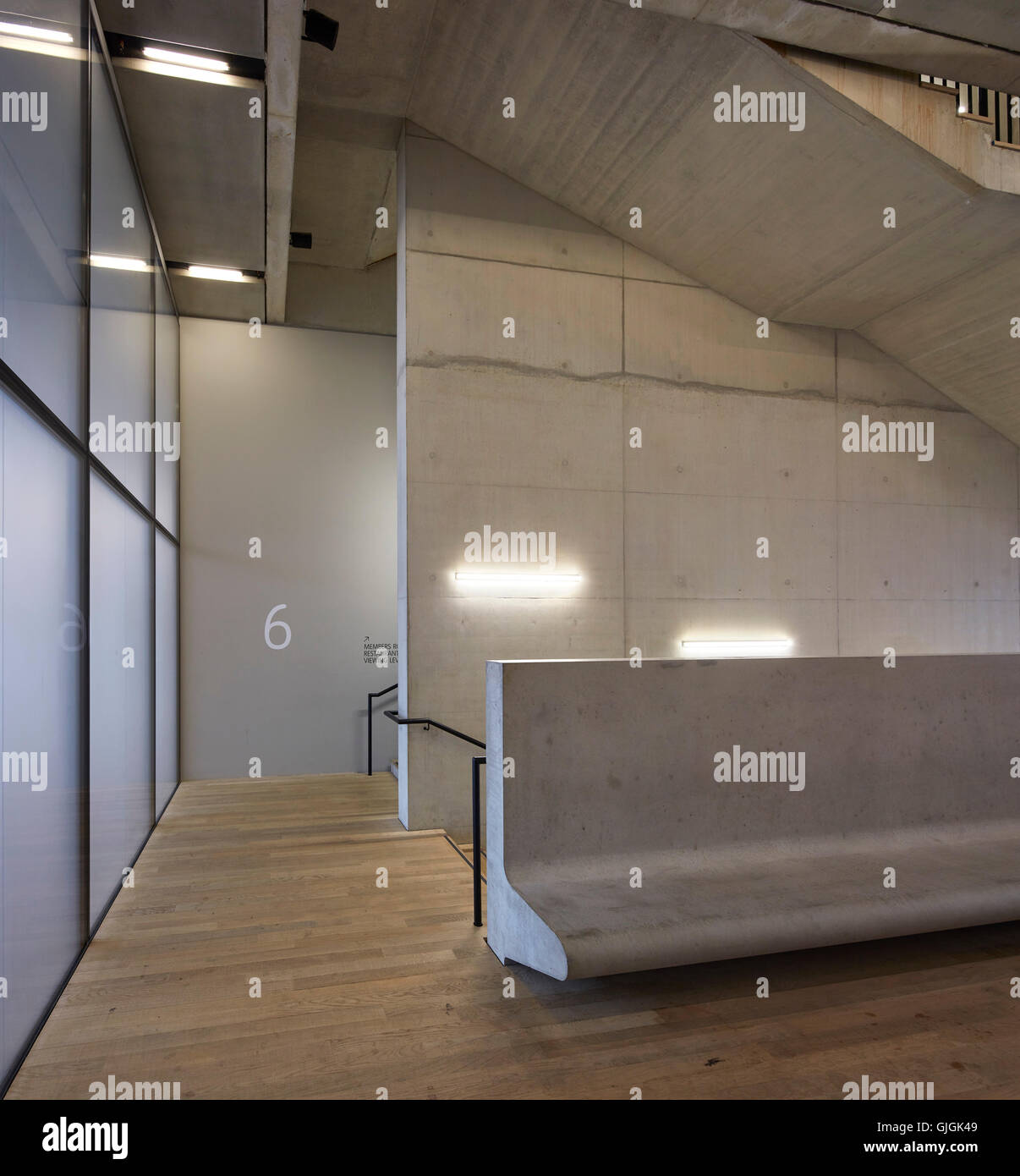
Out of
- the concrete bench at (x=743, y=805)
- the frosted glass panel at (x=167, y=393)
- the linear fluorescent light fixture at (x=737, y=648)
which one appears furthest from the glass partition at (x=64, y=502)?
the linear fluorescent light fixture at (x=737, y=648)

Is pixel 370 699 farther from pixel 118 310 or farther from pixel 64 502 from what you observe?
pixel 64 502

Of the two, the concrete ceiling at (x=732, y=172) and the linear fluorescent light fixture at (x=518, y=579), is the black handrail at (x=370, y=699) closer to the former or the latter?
the linear fluorescent light fixture at (x=518, y=579)

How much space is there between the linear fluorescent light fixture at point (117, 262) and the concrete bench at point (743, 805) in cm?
276

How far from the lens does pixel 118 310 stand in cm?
441

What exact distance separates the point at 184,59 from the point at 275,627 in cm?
488

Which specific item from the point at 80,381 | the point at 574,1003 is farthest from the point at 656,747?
the point at 80,381

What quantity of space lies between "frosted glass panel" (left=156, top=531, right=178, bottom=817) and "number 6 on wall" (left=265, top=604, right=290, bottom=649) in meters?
0.85

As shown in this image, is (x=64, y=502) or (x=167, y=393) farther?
(x=167, y=393)

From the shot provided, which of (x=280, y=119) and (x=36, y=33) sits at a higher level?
(x=280, y=119)

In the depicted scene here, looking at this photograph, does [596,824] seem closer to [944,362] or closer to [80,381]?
[80,381]

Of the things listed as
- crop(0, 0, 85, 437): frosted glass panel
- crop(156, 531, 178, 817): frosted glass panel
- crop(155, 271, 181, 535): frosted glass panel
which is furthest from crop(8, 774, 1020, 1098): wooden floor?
Answer: crop(155, 271, 181, 535): frosted glass panel

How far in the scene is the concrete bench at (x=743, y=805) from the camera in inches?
116

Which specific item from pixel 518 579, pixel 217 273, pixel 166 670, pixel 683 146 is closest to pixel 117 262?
pixel 217 273
